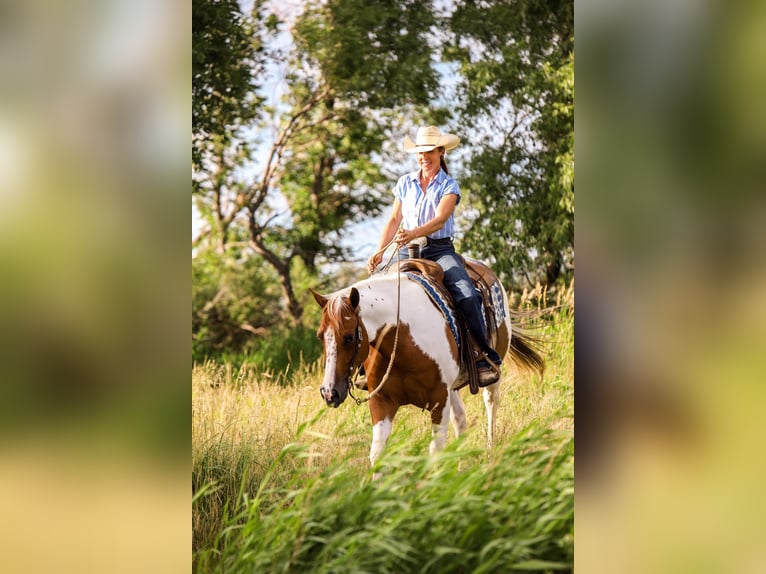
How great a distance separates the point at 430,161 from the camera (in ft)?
12.7

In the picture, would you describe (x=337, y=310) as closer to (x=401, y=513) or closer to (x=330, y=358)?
(x=330, y=358)

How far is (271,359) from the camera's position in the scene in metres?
6.79

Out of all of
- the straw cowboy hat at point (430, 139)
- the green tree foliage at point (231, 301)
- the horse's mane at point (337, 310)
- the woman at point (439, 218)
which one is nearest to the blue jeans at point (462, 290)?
the woman at point (439, 218)

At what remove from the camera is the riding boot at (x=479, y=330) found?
12.4ft

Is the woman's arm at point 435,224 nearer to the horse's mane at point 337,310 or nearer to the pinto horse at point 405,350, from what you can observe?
the pinto horse at point 405,350

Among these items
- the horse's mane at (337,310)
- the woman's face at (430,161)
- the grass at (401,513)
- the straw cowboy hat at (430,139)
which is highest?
the straw cowboy hat at (430,139)

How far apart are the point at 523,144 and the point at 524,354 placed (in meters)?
2.66

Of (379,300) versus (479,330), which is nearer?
(379,300)
